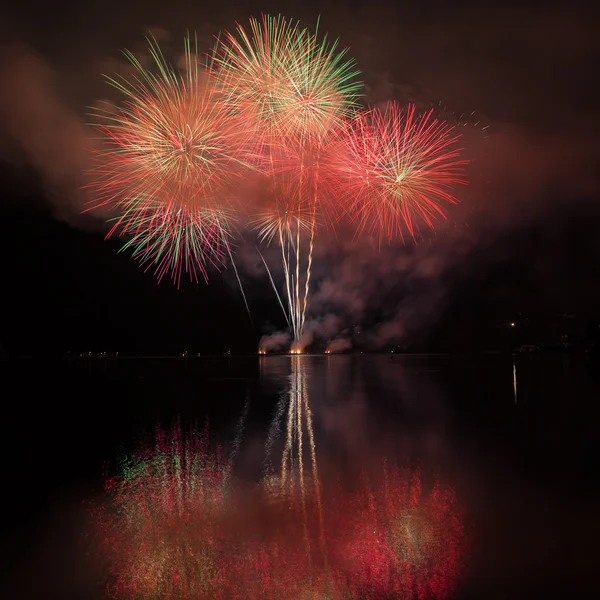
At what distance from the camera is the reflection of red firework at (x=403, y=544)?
157 inches

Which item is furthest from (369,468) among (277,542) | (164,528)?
(164,528)

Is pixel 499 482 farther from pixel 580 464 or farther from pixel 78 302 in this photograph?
pixel 78 302

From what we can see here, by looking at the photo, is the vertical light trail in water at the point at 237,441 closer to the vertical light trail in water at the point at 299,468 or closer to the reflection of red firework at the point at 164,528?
the reflection of red firework at the point at 164,528

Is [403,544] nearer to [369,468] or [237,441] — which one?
[369,468]

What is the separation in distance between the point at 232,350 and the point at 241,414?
116748 millimetres

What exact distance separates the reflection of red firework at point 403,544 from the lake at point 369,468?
1.6 inches

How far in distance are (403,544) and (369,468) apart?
286 cm

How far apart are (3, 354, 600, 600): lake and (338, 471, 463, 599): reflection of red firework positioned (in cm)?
4

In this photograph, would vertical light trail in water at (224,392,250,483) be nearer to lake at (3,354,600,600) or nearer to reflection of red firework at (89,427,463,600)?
lake at (3,354,600,600)

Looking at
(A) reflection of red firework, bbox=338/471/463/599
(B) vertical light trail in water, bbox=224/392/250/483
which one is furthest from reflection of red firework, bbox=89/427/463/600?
(B) vertical light trail in water, bbox=224/392/250/483

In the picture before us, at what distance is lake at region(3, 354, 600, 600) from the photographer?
4375mm

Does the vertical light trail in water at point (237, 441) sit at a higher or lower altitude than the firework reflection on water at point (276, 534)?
higher

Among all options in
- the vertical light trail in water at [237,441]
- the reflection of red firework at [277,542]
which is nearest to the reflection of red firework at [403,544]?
the reflection of red firework at [277,542]

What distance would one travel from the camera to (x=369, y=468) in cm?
758
